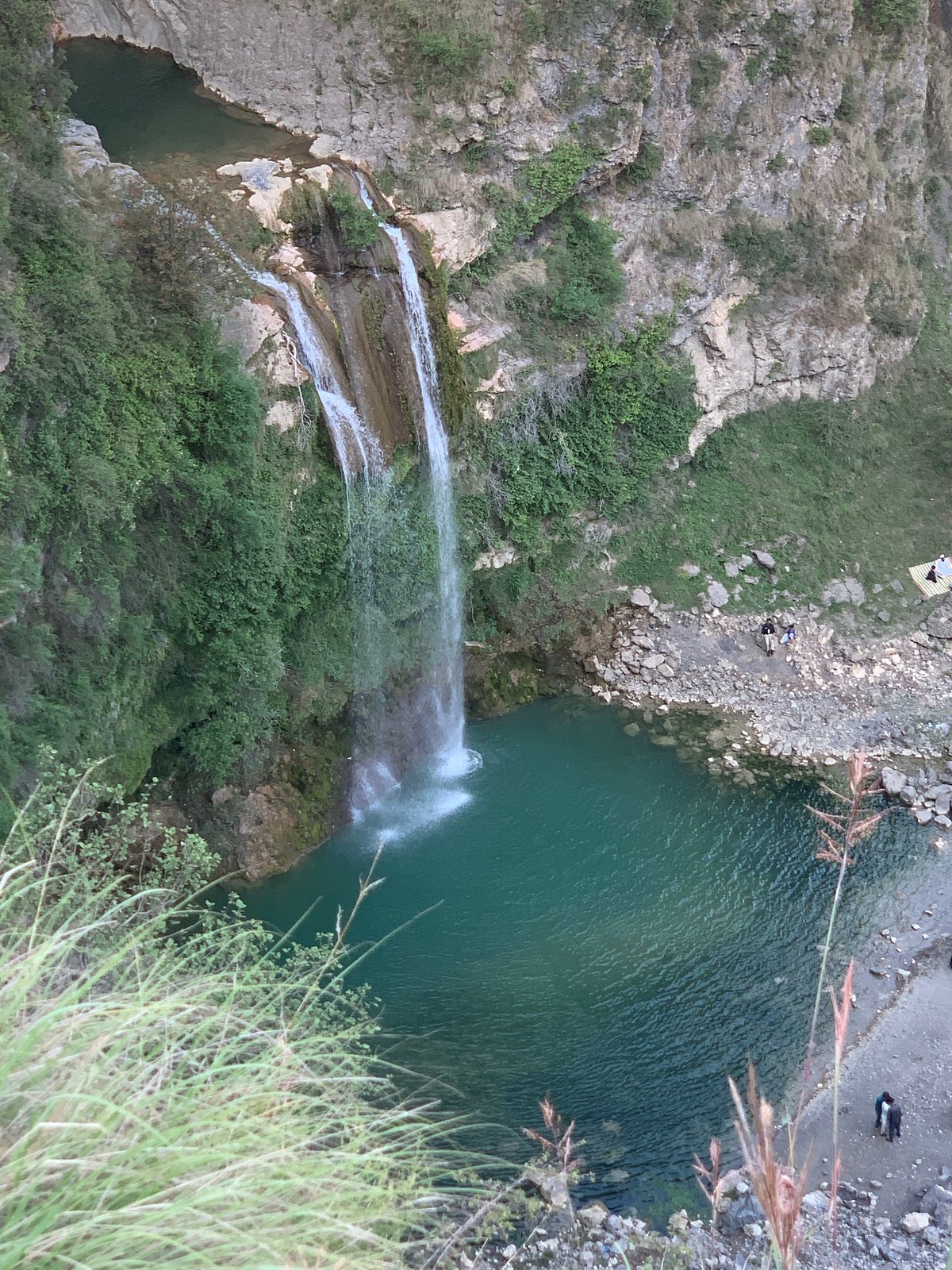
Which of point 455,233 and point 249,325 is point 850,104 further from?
point 249,325

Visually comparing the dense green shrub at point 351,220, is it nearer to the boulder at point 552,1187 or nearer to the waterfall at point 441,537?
the waterfall at point 441,537

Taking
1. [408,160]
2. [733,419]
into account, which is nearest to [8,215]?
[408,160]

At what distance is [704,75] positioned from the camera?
22609mm

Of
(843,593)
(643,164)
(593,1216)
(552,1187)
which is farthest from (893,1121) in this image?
(643,164)

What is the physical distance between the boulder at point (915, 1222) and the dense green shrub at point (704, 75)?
2117 centimetres

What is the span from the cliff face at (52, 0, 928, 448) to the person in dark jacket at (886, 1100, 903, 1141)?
14126 millimetres

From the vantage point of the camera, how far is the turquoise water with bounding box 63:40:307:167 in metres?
19.6

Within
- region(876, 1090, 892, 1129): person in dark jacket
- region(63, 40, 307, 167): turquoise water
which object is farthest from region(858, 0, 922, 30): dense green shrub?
region(876, 1090, 892, 1129): person in dark jacket

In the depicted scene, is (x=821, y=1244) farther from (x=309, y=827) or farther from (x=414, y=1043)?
(x=309, y=827)

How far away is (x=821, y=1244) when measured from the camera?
41.1ft

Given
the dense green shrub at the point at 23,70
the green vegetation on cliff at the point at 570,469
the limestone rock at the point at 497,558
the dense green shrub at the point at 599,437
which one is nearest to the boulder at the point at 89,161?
the dense green shrub at the point at 23,70

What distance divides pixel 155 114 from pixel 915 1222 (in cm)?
2234

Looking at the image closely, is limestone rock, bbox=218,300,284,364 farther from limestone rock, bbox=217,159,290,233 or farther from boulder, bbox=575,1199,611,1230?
boulder, bbox=575,1199,611,1230

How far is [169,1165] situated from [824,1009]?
47.8 feet
